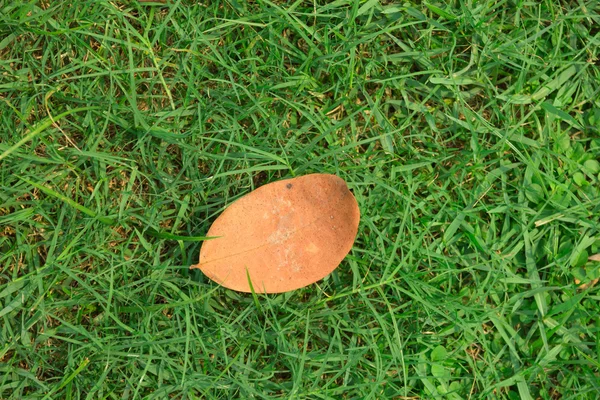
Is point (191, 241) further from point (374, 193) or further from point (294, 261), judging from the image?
point (374, 193)

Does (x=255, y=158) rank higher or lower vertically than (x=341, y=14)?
lower

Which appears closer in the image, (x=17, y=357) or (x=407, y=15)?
(x=17, y=357)

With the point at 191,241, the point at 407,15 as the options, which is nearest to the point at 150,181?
the point at 191,241
